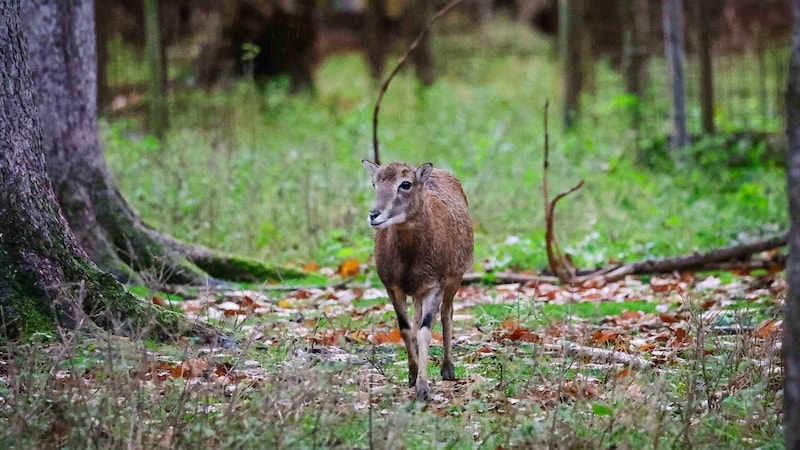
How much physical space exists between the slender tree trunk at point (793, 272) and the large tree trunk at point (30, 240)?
3647mm

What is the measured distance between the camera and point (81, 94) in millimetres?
10273

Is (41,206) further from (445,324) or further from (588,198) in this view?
(588,198)

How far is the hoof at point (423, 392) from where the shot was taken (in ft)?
22.2

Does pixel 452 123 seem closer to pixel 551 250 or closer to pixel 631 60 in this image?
pixel 631 60

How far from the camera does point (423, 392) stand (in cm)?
679

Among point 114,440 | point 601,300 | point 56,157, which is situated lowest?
point 601,300

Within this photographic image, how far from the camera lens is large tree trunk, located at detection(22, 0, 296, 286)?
9.95 meters

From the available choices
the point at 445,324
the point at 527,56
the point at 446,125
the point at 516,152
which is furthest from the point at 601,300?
the point at 527,56

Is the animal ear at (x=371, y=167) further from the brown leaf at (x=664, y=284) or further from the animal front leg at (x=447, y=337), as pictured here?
the brown leaf at (x=664, y=284)

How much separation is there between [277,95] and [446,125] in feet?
17.4

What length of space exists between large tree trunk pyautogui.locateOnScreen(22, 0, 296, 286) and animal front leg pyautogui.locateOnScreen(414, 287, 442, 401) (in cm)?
315

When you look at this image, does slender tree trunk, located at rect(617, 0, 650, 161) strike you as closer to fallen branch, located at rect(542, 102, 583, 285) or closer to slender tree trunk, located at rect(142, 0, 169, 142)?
slender tree trunk, located at rect(142, 0, 169, 142)

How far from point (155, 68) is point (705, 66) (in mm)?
9410

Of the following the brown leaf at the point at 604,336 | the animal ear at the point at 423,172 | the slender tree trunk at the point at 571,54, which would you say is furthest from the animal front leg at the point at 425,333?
the slender tree trunk at the point at 571,54
